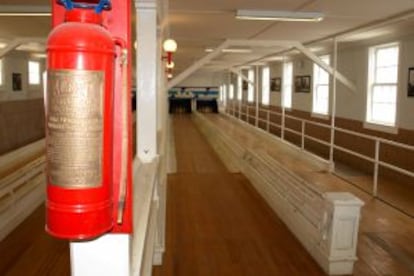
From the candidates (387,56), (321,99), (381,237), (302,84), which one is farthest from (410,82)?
(302,84)

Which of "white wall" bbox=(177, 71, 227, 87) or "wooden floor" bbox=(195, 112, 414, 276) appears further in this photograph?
"white wall" bbox=(177, 71, 227, 87)

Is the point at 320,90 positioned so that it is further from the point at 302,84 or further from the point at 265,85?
the point at 265,85

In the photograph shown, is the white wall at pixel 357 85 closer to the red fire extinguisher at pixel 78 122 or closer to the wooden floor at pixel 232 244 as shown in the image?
the wooden floor at pixel 232 244

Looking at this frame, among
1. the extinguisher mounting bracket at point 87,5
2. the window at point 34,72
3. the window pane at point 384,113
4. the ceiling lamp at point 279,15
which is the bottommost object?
the window pane at point 384,113

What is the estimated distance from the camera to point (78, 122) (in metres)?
0.79

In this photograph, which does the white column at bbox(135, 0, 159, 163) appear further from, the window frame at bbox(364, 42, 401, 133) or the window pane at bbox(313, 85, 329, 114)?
the window pane at bbox(313, 85, 329, 114)

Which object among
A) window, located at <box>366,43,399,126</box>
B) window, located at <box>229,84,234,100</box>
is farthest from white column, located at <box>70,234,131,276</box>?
window, located at <box>229,84,234,100</box>

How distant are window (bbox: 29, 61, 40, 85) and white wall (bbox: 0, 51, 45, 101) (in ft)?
0.67

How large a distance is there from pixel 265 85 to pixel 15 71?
26.1 feet

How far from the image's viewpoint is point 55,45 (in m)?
0.79

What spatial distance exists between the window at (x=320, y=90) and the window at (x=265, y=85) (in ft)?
14.3

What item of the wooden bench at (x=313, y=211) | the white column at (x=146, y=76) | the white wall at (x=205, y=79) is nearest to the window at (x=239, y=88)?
the white wall at (x=205, y=79)

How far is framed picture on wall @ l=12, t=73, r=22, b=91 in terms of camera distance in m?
9.90

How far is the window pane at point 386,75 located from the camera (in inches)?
256
